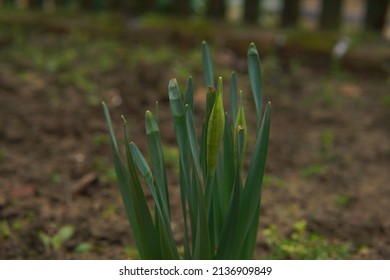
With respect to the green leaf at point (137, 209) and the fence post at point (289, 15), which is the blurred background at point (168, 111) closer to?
the fence post at point (289, 15)

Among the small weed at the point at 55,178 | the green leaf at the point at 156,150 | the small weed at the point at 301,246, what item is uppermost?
the green leaf at the point at 156,150

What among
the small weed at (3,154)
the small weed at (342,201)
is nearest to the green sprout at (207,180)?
the small weed at (342,201)

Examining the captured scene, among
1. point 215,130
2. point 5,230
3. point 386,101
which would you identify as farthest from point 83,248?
point 386,101

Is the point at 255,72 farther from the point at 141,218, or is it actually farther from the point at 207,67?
the point at 141,218

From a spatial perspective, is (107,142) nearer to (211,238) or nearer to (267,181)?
(267,181)

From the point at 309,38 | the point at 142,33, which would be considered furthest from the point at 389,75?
the point at 142,33

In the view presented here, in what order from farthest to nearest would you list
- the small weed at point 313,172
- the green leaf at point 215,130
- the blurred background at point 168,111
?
1. the small weed at point 313,172
2. the blurred background at point 168,111
3. the green leaf at point 215,130

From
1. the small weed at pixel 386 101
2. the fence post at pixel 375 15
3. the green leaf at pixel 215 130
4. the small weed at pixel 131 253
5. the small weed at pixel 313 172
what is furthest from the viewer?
the fence post at pixel 375 15
